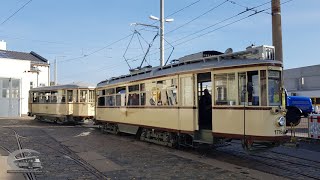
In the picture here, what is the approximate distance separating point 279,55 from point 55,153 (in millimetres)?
10991

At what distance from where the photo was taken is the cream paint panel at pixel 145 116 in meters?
14.8

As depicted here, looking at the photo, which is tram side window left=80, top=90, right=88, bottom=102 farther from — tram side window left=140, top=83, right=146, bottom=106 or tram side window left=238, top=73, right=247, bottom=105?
tram side window left=238, top=73, right=247, bottom=105

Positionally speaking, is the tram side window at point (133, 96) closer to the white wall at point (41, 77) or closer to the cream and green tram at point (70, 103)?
the cream and green tram at point (70, 103)

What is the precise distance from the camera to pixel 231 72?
1212cm

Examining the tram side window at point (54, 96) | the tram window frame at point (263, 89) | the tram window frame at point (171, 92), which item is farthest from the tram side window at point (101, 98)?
the tram window frame at point (263, 89)

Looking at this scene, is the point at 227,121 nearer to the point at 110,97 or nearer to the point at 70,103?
the point at 110,97

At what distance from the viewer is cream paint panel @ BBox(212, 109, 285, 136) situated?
11.2 m

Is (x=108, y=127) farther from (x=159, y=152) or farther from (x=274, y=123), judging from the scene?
(x=274, y=123)

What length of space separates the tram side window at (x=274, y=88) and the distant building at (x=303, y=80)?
171 feet

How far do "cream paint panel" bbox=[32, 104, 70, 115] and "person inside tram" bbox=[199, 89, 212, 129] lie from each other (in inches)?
670

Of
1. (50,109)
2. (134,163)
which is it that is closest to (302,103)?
(134,163)

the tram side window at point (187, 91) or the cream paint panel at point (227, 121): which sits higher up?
the tram side window at point (187, 91)

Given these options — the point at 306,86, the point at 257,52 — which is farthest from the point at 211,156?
the point at 306,86

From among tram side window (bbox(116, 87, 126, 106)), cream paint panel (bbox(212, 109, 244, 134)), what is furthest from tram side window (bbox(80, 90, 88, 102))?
cream paint panel (bbox(212, 109, 244, 134))
